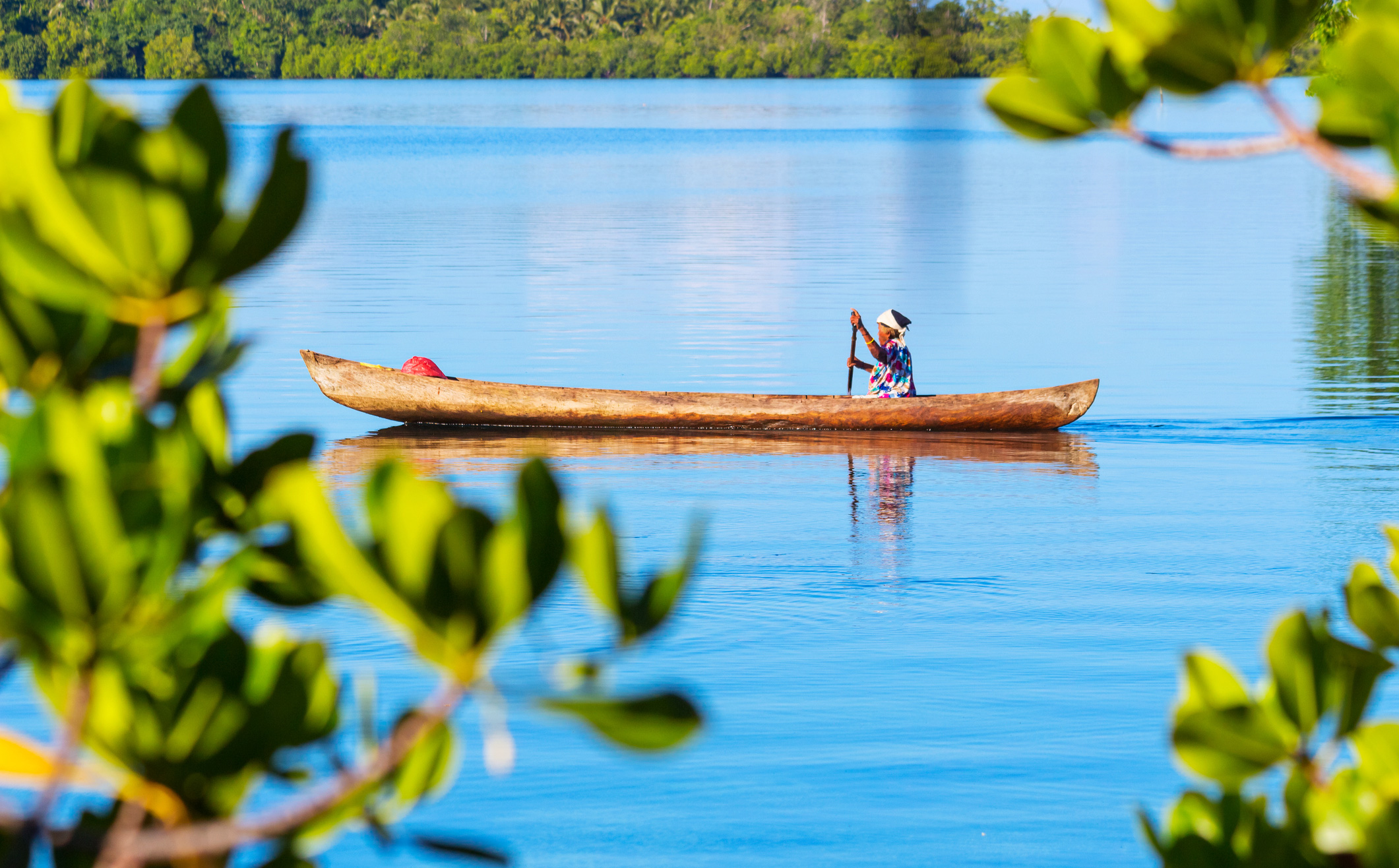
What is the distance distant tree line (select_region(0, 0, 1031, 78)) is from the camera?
131m

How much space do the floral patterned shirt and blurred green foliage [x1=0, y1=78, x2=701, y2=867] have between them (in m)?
13.2

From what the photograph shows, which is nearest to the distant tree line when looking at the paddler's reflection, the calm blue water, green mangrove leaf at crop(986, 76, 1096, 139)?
the calm blue water

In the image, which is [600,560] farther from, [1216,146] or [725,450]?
[725,450]

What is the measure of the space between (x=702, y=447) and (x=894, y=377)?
1809 millimetres

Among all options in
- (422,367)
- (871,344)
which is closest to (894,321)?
(871,344)

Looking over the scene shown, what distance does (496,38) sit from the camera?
149750 millimetres

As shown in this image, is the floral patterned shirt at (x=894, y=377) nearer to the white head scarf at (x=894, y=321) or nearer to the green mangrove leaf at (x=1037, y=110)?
the white head scarf at (x=894, y=321)

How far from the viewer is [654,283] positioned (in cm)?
2645

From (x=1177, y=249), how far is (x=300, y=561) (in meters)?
32.3

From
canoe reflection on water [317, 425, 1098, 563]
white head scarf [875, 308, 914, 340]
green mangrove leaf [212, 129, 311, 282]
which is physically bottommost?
canoe reflection on water [317, 425, 1098, 563]

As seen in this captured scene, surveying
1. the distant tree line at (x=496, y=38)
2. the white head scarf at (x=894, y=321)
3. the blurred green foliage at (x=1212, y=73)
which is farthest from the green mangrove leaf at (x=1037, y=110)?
the distant tree line at (x=496, y=38)

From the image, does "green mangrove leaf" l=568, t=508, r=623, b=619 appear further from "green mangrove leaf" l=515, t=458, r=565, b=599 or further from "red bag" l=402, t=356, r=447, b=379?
"red bag" l=402, t=356, r=447, b=379

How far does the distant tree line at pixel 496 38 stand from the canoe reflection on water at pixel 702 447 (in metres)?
115

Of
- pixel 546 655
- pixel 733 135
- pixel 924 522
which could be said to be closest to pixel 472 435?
pixel 924 522
